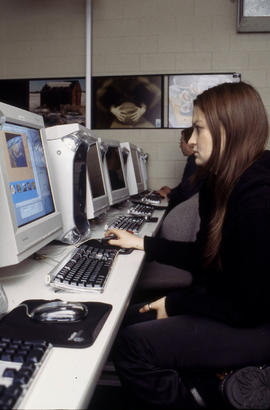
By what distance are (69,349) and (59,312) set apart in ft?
0.40

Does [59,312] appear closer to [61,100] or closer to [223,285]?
[223,285]

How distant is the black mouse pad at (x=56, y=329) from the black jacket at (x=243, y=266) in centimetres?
36

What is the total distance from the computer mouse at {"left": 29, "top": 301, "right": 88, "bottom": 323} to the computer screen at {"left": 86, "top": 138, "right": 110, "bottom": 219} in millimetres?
972

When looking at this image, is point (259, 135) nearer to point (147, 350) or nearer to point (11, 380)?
point (147, 350)

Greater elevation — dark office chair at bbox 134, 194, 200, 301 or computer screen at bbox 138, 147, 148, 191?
computer screen at bbox 138, 147, 148, 191

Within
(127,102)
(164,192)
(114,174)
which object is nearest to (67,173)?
(114,174)

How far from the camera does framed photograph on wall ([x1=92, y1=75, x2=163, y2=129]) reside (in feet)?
14.4

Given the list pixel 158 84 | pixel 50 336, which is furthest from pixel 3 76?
pixel 50 336

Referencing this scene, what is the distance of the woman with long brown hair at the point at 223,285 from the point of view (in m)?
1.05

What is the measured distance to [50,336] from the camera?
0.78 metres

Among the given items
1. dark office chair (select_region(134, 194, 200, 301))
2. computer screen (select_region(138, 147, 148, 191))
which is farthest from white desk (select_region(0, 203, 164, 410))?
computer screen (select_region(138, 147, 148, 191))

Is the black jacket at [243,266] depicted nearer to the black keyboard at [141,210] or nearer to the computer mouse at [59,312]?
the computer mouse at [59,312]

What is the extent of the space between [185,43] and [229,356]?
3866mm

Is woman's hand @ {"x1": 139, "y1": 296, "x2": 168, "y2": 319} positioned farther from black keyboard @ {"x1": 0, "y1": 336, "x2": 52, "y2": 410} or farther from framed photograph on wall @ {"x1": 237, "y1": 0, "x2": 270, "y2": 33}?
framed photograph on wall @ {"x1": 237, "y1": 0, "x2": 270, "y2": 33}
